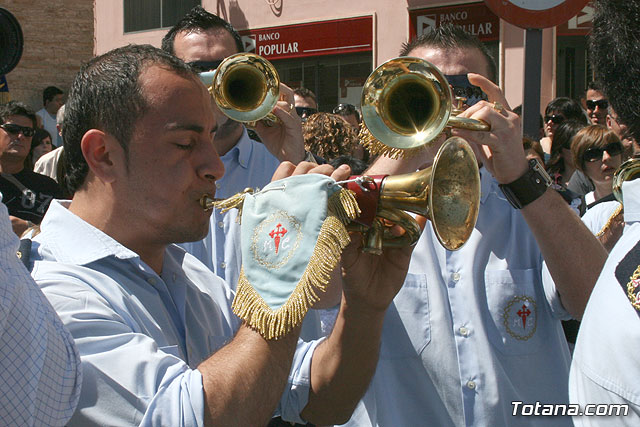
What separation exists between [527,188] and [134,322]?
1201mm

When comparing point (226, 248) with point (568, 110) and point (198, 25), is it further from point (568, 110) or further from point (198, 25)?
point (568, 110)

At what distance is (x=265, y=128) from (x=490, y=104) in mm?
1367

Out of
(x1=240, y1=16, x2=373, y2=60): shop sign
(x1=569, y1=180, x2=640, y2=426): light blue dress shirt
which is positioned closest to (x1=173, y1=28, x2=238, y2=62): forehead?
(x1=569, y1=180, x2=640, y2=426): light blue dress shirt

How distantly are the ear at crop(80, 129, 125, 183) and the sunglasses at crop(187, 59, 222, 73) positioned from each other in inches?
53.2

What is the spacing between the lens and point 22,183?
17.0 ft

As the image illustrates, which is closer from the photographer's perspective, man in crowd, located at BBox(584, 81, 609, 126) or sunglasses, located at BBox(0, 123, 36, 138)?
sunglasses, located at BBox(0, 123, 36, 138)

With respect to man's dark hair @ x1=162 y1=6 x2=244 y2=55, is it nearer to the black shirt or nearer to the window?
the black shirt

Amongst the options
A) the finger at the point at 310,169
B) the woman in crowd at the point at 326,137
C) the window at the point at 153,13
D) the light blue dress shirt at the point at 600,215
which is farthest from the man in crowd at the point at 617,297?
the window at the point at 153,13

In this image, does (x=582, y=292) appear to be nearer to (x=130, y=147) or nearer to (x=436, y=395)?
(x=436, y=395)

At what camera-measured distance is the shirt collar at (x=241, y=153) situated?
3.34m

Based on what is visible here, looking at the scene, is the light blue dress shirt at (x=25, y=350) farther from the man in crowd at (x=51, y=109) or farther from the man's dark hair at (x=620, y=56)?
the man in crowd at (x=51, y=109)

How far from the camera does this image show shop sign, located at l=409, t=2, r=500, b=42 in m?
11.3

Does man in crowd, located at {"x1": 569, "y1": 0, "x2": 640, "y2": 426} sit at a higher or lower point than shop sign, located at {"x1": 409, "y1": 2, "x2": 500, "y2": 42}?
lower

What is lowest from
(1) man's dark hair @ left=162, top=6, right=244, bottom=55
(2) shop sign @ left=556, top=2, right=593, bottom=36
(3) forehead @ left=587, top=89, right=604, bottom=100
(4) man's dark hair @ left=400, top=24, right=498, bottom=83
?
(4) man's dark hair @ left=400, top=24, right=498, bottom=83
